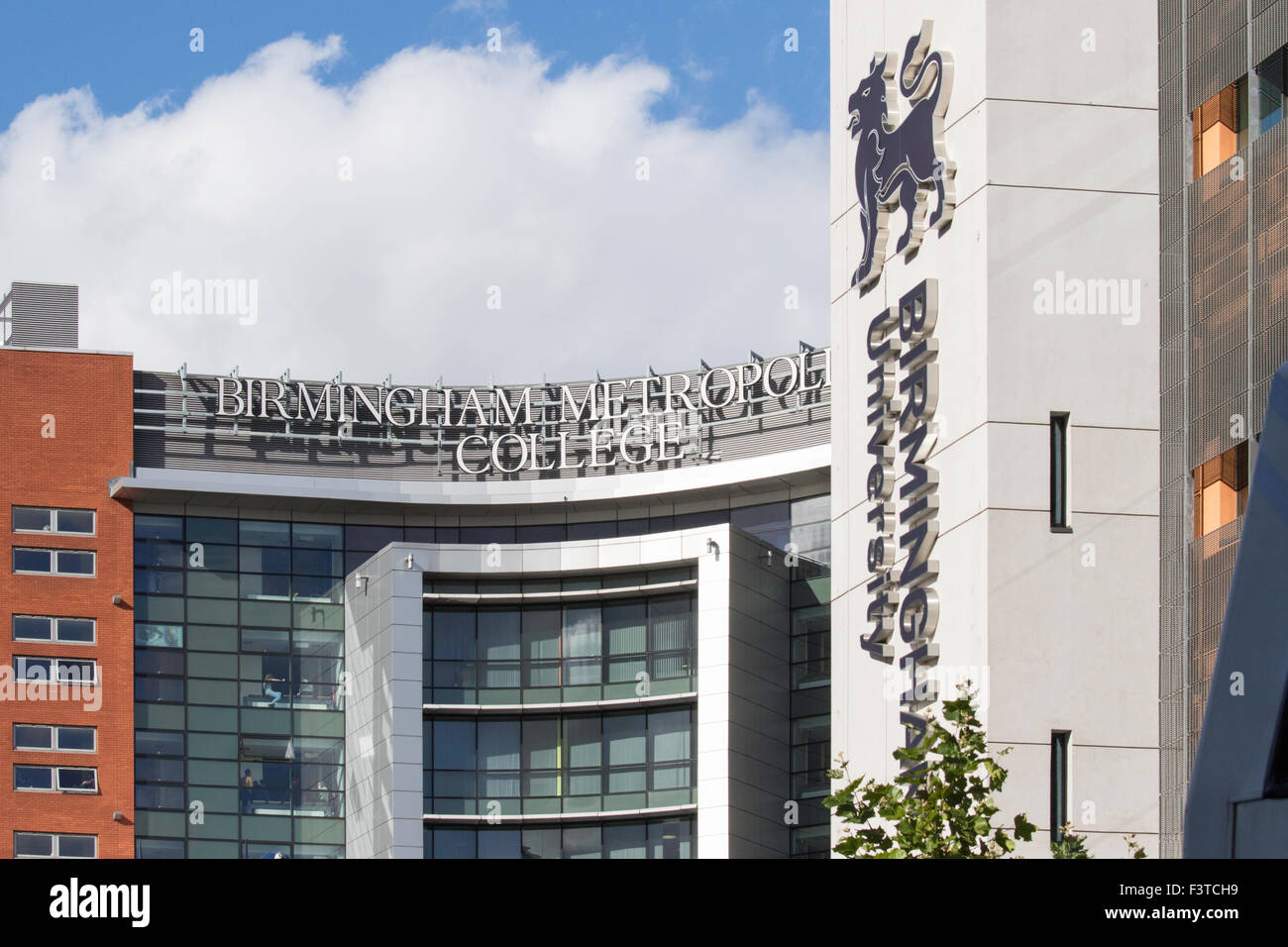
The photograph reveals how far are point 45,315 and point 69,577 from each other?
1089 centimetres

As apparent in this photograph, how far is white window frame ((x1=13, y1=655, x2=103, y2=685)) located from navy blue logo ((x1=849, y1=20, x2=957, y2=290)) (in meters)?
41.0

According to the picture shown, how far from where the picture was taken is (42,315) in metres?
79.3

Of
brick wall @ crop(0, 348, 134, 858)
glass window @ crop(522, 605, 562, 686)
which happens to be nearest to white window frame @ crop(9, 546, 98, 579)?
brick wall @ crop(0, 348, 134, 858)

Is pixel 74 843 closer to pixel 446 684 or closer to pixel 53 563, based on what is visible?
pixel 53 563

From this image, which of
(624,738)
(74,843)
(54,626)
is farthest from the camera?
(54,626)

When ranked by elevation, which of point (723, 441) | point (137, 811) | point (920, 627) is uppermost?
point (723, 441)

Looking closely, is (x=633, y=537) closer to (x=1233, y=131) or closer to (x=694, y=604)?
(x=694, y=604)

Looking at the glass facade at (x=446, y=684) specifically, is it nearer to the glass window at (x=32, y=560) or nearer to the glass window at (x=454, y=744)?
the glass window at (x=454, y=744)

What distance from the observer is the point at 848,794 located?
2323 cm

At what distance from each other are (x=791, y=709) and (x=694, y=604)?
4.77m

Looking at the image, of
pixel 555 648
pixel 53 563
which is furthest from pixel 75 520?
pixel 555 648

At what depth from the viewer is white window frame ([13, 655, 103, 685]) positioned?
73.6 metres
